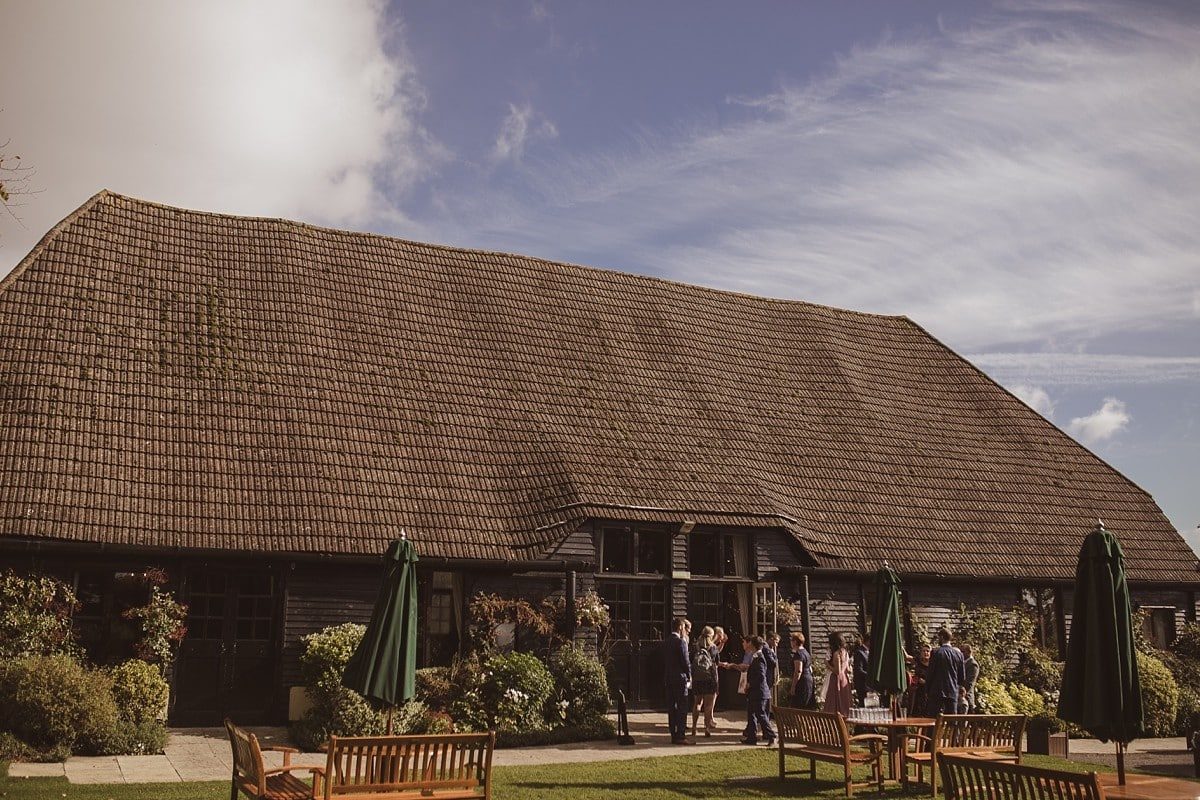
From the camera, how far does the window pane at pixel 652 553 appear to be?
21344 mm

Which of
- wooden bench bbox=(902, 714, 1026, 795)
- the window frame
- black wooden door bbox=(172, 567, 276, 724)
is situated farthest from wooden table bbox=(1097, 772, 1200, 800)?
black wooden door bbox=(172, 567, 276, 724)

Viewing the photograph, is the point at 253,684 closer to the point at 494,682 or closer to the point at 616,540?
the point at 494,682

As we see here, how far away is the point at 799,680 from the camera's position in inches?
696

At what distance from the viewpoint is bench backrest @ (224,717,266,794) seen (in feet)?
32.8

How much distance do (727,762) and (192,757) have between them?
728 cm

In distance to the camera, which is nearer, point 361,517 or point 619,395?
point 361,517

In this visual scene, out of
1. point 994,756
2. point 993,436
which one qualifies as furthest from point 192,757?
point 993,436

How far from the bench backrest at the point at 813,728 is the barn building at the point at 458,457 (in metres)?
6.88

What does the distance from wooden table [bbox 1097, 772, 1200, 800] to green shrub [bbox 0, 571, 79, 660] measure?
46.3ft

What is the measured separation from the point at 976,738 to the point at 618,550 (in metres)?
9.13

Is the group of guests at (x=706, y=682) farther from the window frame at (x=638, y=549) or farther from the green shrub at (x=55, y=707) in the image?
the green shrub at (x=55, y=707)

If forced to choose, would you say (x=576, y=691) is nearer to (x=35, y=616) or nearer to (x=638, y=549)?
(x=638, y=549)

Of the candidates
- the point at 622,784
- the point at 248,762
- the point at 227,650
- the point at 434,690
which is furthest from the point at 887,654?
the point at 227,650

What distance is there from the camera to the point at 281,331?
74.5 feet
